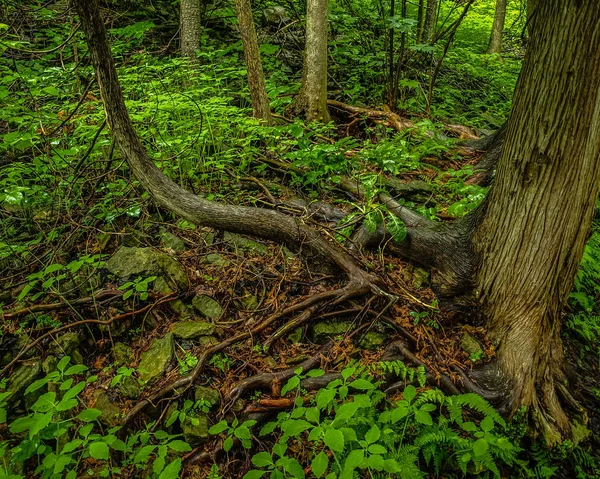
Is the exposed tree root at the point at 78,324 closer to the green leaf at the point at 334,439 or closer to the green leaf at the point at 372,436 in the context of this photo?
the green leaf at the point at 334,439

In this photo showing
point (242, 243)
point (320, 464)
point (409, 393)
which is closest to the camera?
point (320, 464)

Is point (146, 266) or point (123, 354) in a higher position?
point (146, 266)

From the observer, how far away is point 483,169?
4.58 metres

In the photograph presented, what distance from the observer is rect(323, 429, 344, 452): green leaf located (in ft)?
5.92

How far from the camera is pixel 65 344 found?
284cm

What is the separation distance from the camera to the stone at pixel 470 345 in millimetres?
2815

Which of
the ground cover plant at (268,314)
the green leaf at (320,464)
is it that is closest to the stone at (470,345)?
the ground cover plant at (268,314)

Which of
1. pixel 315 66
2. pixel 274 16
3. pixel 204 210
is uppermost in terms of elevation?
pixel 274 16

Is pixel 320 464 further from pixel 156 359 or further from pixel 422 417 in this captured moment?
pixel 156 359

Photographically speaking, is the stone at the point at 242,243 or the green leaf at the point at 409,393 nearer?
the green leaf at the point at 409,393

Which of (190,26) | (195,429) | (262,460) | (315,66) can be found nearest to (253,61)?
(315,66)

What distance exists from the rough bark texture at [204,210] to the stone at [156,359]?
→ 3.36ft

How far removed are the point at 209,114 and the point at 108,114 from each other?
66.3 inches

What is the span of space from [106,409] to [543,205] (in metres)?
3.25
